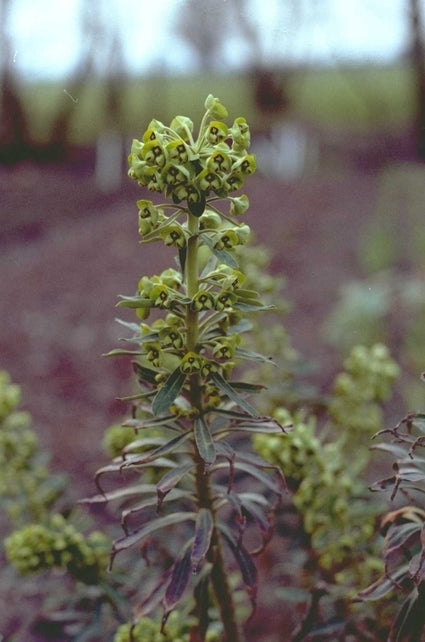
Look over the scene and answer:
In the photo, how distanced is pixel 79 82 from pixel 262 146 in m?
4.32

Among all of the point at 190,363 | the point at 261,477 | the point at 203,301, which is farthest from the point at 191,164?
the point at 261,477

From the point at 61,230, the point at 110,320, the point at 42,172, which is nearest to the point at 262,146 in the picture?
the point at 42,172

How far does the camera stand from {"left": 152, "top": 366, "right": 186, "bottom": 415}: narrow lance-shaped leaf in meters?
1.38

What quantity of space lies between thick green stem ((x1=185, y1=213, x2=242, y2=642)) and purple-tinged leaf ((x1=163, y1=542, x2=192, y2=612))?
0.30 ft

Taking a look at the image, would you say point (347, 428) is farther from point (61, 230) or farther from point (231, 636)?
point (61, 230)

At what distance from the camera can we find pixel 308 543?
6.57 ft

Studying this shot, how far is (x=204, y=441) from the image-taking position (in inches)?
57.1

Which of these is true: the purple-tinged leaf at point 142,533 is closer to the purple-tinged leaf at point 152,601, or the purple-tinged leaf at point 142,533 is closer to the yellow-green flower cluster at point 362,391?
the purple-tinged leaf at point 152,601

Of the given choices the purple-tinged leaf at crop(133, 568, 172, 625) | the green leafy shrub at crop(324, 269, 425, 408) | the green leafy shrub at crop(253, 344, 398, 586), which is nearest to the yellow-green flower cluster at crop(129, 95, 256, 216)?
the green leafy shrub at crop(253, 344, 398, 586)

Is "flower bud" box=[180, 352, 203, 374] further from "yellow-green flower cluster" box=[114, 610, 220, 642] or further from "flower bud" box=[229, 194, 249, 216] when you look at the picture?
"yellow-green flower cluster" box=[114, 610, 220, 642]

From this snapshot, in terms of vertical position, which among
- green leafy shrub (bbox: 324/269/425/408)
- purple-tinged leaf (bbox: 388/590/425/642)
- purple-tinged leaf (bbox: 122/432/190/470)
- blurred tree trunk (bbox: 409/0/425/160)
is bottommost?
green leafy shrub (bbox: 324/269/425/408)

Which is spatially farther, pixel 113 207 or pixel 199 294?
pixel 113 207

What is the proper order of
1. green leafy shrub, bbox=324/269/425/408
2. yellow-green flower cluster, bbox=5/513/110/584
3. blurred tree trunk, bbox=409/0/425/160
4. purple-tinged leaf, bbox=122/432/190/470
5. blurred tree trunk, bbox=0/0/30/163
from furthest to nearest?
blurred tree trunk, bbox=0/0/30/163 → blurred tree trunk, bbox=409/0/425/160 → green leafy shrub, bbox=324/269/425/408 → yellow-green flower cluster, bbox=5/513/110/584 → purple-tinged leaf, bbox=122/432/190/470

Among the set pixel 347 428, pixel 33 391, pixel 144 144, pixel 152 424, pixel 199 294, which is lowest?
pixel 33 391
